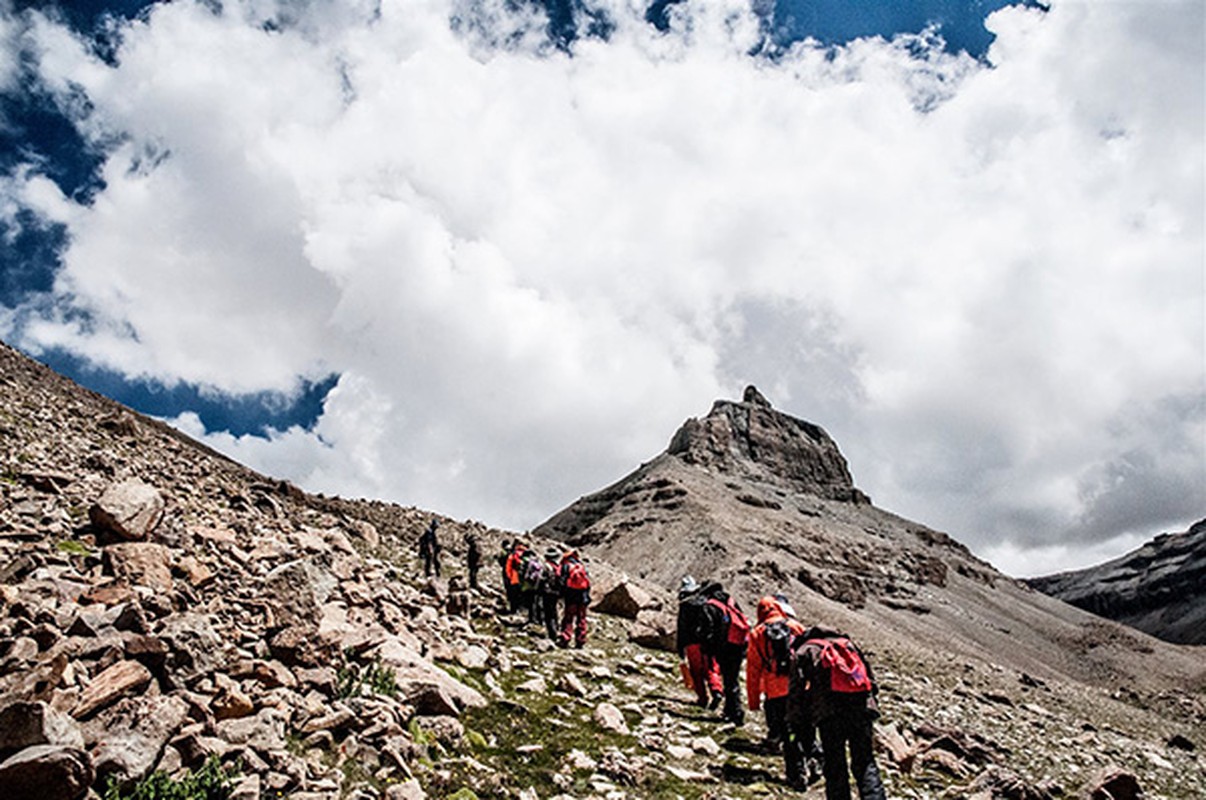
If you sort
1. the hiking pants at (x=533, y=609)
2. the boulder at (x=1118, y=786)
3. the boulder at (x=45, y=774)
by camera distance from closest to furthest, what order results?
the boulder at (x=45, y=774), the boulder at (x=1118, y=786), the hiking pants at (x=533, y=609)

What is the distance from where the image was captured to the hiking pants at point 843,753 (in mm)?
8445


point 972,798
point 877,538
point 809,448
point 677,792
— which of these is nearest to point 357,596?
point 677,792

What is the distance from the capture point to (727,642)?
1271 cm

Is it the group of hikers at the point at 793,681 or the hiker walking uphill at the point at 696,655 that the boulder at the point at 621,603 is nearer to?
the group of hikers at the point at 793,681

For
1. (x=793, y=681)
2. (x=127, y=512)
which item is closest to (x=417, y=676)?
(x=793, y=681)

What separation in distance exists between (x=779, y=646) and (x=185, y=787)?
769cm

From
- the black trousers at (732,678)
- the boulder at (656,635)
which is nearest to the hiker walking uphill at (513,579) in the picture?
the boulder at (656,635)

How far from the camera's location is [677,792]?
28.5 feet

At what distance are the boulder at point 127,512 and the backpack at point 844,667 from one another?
996 cm

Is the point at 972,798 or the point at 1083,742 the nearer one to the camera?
the point at 972,798

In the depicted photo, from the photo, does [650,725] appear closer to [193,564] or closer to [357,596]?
[357,596]

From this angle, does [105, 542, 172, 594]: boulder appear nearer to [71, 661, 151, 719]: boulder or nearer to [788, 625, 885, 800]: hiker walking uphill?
[71, 661, 151, 719]: boulder

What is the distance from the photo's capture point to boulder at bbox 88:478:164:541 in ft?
35.3

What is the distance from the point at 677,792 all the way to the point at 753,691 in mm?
3478
